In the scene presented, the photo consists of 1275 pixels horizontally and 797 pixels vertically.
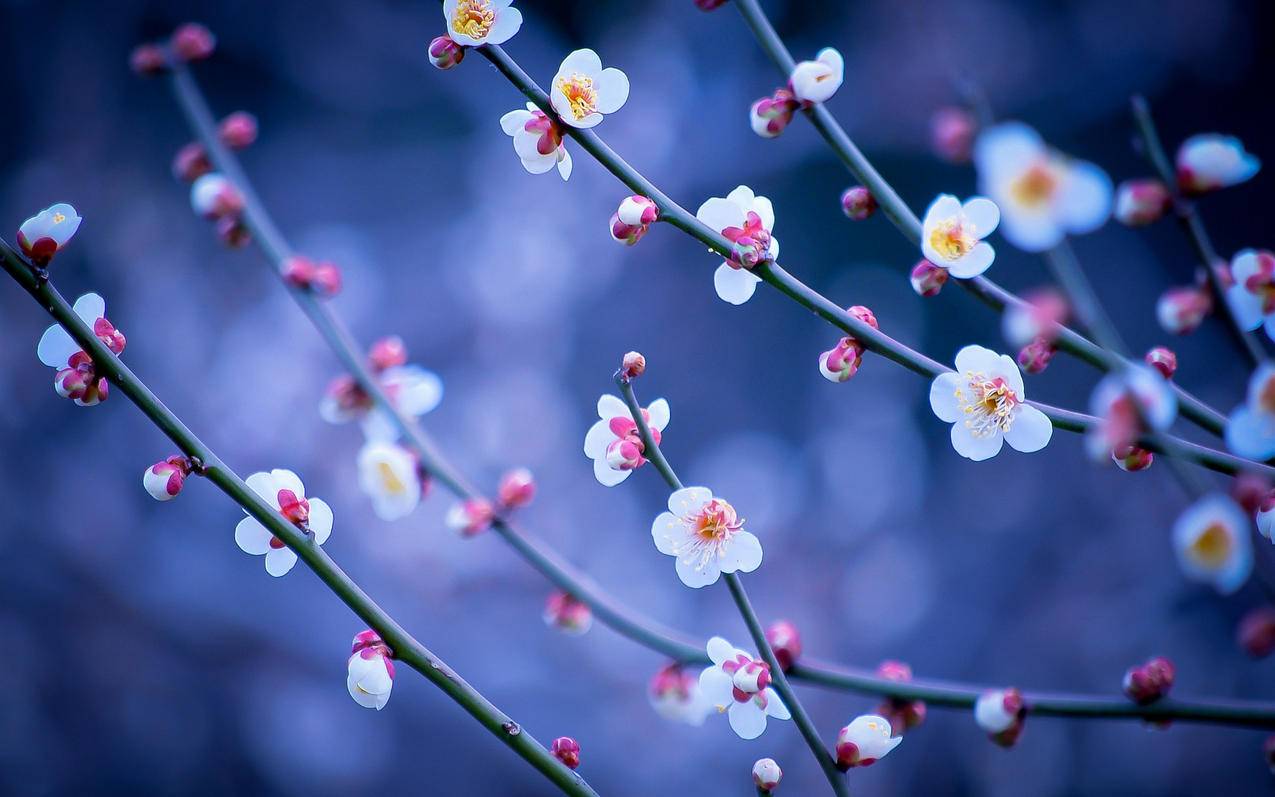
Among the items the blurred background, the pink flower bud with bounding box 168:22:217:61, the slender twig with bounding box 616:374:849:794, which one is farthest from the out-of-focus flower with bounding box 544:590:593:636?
the blurred background

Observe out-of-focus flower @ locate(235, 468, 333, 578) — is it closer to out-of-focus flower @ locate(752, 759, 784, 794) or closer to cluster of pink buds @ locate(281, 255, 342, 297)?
cluster of pink buds @ locate(281, 255, 342, 297)

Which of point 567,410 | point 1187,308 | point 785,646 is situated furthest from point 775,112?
point 567,410

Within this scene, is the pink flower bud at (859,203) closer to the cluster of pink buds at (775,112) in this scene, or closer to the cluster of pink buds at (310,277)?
the cluster of pink buds at (775,112)

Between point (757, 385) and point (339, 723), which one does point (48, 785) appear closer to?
point (339, 723)

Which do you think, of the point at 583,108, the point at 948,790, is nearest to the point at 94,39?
the point at 583,108

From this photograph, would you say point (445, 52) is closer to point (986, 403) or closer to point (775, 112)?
point (775, 112)

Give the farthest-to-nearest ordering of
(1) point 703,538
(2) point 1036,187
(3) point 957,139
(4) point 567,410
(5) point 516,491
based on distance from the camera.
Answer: (4) point 567,410 < (5) point 516,491 < (1) point 703,538 < (3) point 957,139 < (2) point 1036,187

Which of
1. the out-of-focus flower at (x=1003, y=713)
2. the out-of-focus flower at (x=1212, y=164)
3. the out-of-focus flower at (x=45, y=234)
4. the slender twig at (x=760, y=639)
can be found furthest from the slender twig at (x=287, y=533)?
the out-of-focus flower at (x=1212, y=164)
